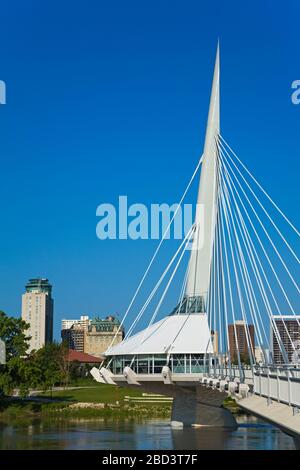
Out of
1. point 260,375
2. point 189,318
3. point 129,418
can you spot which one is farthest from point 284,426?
point 129,418

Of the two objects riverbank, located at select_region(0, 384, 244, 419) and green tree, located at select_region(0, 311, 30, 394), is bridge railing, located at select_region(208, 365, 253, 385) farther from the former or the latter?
green tree, located at select_region(0, 311, 30, 394)

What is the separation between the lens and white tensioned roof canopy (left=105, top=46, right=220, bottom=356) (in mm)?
42906

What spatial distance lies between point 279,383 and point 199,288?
79.5 feet

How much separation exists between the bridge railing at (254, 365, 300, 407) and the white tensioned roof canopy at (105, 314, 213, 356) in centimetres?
1673

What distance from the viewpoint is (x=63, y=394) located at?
8869 cm

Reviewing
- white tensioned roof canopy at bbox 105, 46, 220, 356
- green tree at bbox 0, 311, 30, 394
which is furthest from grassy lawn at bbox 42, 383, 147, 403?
white tensioned roof canopy at bbox 105, 46, 220, 356

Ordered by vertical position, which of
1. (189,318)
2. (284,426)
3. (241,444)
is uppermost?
(189,318)

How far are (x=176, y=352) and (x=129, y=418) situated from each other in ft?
77.3

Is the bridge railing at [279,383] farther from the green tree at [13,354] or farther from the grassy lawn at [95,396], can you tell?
the grassy lawn at [95,396]

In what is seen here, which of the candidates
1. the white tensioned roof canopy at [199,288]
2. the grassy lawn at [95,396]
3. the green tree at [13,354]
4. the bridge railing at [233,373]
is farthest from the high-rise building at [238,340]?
the green tree at [13,354]

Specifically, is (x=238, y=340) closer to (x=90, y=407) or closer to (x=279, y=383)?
(x=279, y=383)

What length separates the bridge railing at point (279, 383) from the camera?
19.4m
